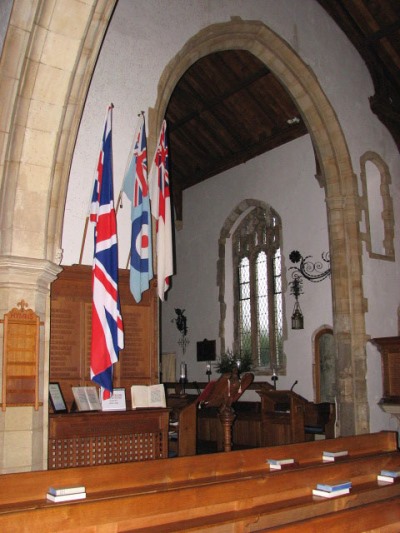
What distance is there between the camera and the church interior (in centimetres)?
319

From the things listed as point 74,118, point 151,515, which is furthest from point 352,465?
point 74,118

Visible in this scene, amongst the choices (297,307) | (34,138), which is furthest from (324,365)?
(34,138)

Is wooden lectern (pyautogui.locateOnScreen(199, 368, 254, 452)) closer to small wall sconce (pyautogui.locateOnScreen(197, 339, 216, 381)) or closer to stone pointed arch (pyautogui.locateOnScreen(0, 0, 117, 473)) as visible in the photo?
stone pointed arch (pyautogui.locateOnScreen(0, 0, 117, 473))

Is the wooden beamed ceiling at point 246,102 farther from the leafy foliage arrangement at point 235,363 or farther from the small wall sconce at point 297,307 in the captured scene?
the leafy foliage arrangement at point 235,363

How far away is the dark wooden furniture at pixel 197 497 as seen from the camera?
2.45 m

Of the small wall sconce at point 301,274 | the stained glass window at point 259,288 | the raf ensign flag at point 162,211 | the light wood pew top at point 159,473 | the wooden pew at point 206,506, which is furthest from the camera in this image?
the stained glass window at point 259,288

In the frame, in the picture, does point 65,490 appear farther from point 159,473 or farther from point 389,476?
point 389,476

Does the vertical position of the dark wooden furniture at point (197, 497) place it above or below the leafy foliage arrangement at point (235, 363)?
below

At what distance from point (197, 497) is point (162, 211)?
10.6 feet

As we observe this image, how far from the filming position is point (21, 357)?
439 cm

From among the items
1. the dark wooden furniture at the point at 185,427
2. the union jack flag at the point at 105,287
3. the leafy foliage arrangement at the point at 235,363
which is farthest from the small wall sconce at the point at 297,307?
the union jack flag at the point at 105,287

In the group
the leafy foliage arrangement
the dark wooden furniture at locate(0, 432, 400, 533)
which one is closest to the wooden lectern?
the dark wooden furniture at locate(0, 432, 400, 533)

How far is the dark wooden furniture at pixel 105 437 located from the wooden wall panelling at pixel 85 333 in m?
0.51

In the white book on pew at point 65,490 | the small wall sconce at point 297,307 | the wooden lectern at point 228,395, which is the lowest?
the white book on pew at point 65,490
